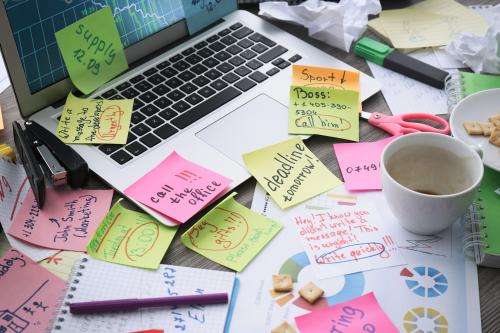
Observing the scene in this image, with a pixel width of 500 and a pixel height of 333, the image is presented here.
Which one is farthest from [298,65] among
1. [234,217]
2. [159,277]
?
[159,277]

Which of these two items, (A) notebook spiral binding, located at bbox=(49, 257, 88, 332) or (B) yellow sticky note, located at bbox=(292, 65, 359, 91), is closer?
(A) notebook spiral binding, located at bbox=(49, 257, 88, 332)

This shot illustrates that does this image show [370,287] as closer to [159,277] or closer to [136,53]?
[159,277]

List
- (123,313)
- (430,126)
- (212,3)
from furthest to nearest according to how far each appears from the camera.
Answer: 1. (212,3)
2. (430,126)
3. (123,313)

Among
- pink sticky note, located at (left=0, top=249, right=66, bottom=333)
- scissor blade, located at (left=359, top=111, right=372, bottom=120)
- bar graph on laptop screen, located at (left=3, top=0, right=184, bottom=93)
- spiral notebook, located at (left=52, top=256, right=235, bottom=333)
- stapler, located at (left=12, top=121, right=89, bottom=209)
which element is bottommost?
spiral notebook, located at (left=52, top=256, right=235, bottom=333)

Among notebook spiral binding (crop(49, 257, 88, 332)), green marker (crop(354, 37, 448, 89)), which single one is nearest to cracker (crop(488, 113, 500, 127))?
green marker (crop(354, 37, 448, 89))

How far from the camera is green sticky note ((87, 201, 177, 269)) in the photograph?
66cm

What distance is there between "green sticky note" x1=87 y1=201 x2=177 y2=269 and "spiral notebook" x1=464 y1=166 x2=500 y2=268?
1.11 ft

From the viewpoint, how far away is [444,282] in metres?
0.64

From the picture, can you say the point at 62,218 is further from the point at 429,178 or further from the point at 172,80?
the point at 429,178

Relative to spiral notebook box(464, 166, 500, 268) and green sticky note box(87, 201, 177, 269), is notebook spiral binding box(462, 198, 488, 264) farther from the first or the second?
green sticky note box(87, 201, 177, 269)

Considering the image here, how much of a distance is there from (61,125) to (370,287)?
46cm

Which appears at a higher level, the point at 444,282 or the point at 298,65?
the point at 298,65

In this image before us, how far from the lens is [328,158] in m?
0.79

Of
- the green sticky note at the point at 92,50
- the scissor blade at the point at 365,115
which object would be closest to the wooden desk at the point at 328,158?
the scissor blade at the point at 365,115
